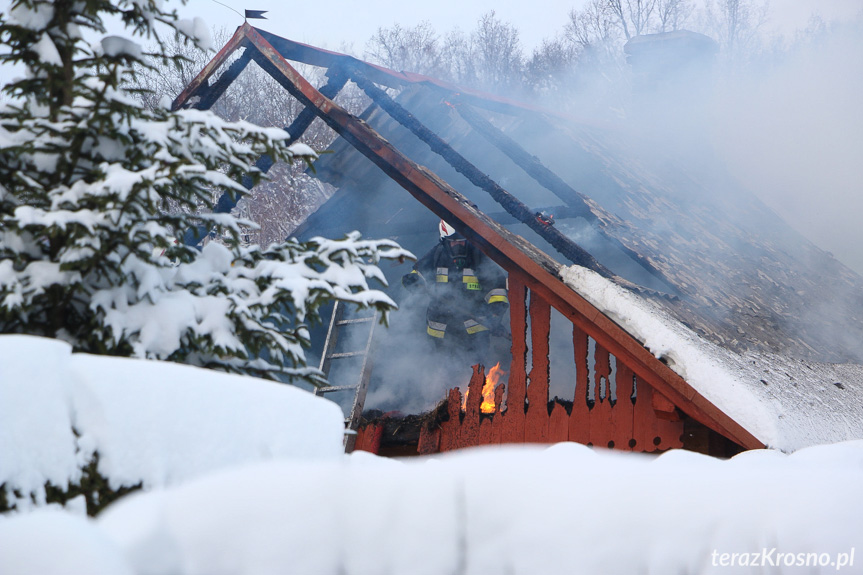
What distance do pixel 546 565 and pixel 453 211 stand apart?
569 cm

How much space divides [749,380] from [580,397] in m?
1.47

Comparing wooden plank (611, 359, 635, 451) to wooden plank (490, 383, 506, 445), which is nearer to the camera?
wooden plank (611, 359, 635, 451)

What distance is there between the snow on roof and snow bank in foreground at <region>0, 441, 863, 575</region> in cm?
419

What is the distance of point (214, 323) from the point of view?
10.9 ft

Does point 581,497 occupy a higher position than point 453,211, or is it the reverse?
point 453,211

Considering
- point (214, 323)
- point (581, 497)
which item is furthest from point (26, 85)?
point (581, 497)

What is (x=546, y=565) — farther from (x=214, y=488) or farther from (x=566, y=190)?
(x=566, y=190)

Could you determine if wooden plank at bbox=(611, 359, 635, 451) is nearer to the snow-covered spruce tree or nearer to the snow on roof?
the snow on roof

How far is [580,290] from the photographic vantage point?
6.12 m

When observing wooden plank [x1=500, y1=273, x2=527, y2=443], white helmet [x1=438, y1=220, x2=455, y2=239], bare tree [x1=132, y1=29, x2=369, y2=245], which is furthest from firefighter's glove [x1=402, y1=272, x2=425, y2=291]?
bare tree [x1=132, y1=29, x2=369, y2=245]

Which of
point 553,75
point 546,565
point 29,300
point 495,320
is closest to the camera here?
point 546,565

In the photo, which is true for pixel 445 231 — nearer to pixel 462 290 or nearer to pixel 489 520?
pixel 462 290

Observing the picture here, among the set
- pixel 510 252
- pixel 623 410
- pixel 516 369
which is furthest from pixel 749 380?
pixel 510 252

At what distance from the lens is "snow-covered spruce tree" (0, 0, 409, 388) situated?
3148mm
